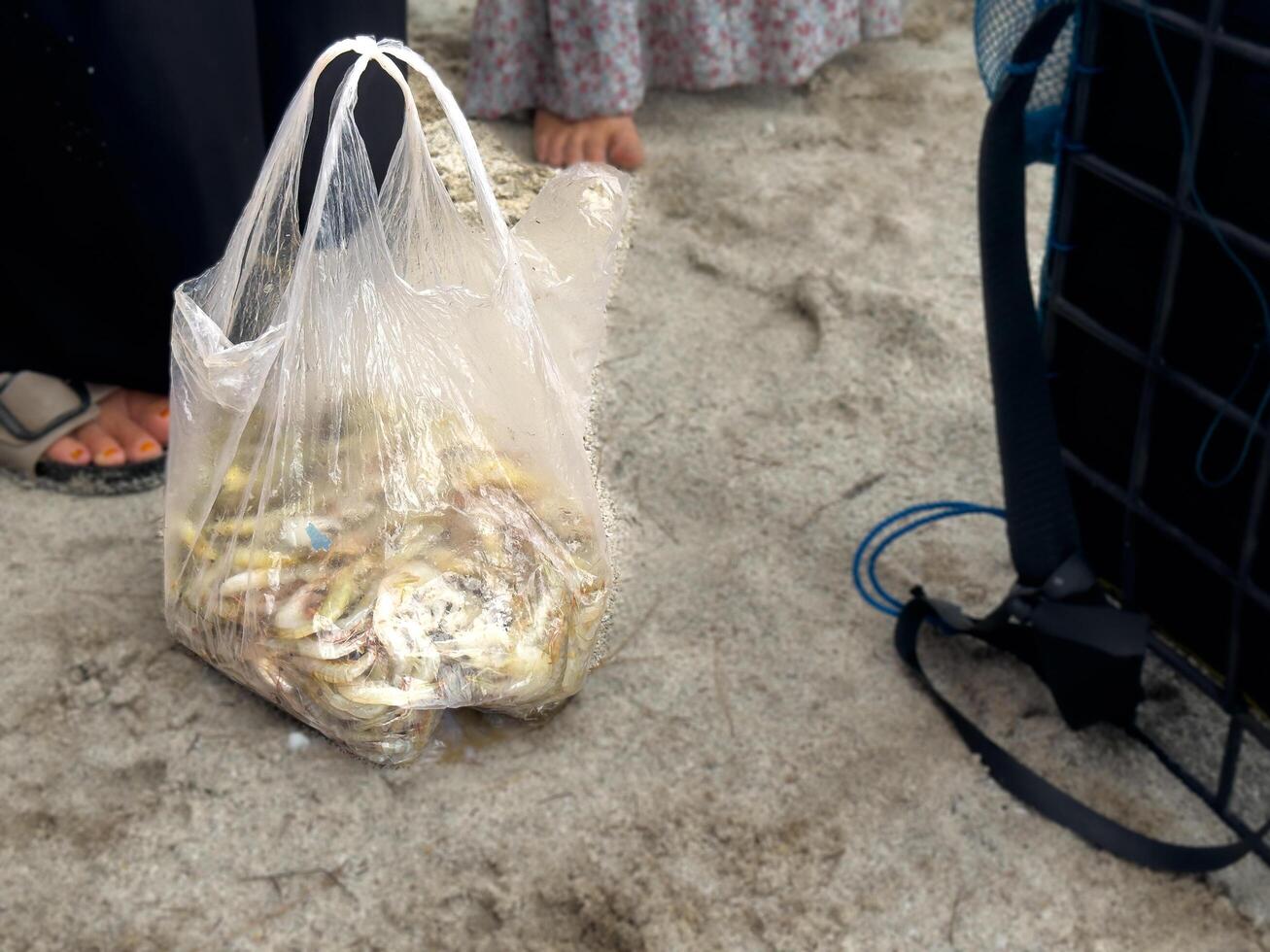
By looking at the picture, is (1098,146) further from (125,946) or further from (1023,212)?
(125,946)

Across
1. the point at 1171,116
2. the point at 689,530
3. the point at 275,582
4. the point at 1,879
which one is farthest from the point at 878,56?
the point at 1,879

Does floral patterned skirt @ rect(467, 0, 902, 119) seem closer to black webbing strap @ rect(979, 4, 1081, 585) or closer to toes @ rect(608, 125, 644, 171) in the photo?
toes @ rect(608, 125, 644, 171)

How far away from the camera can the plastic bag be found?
Result: 1.04m

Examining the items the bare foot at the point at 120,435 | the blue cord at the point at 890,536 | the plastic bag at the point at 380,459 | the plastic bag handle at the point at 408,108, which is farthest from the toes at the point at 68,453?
the blue cord at the point at 890,536

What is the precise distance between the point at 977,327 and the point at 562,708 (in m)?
0.85

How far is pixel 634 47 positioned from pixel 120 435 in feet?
3.48

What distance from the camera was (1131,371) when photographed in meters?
1.12

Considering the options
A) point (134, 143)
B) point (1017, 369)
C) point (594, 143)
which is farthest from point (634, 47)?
point (1017, 369)

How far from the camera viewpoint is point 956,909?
3.49 feet

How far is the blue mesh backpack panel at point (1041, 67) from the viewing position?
1040 millimetres

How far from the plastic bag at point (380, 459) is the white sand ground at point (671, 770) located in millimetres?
84

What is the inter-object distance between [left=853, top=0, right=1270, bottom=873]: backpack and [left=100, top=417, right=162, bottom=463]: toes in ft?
2.75

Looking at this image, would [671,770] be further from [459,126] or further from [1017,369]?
[459,126]

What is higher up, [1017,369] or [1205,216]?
[1205,216]
